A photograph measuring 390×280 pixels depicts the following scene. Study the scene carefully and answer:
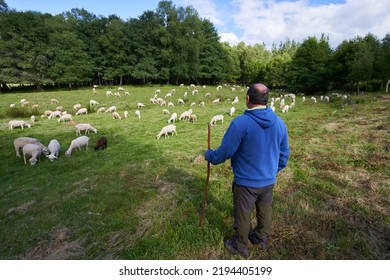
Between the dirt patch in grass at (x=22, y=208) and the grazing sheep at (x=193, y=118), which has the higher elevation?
the grazing sheep at (x=193, y=118)

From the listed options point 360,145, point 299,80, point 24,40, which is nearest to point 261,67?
point 299,80

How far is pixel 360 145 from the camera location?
9.51 metres

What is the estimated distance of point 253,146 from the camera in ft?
11.0

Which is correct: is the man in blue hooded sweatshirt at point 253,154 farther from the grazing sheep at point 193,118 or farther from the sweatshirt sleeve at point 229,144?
the grazing sheep at point 193,118

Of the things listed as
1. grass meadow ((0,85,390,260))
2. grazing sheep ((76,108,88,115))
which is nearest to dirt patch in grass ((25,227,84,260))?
grass meadow ((0,85,390,260))

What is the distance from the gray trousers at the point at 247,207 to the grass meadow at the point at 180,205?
1.63 ft

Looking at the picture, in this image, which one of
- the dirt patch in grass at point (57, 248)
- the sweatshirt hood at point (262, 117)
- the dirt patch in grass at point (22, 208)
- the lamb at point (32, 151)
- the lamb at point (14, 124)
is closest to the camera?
the sweatshirt hood at point (262, 117)

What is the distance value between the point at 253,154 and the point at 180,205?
2987 mm

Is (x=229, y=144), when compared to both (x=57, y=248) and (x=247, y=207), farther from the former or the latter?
(x=57, y=248)

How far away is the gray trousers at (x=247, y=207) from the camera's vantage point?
3.55m

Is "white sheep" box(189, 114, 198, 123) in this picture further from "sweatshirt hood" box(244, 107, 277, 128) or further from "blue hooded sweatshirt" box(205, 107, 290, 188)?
"sweatshirt hood" box(244, 107, 277, 128)

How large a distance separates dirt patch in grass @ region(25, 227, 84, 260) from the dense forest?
1802 inches

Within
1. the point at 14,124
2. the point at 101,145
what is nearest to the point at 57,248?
the point at 101,145

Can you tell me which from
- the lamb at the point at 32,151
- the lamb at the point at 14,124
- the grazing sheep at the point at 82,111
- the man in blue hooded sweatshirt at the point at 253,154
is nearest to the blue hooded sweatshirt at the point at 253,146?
the man in blue hooded sweatshirt at the point at 253,154
